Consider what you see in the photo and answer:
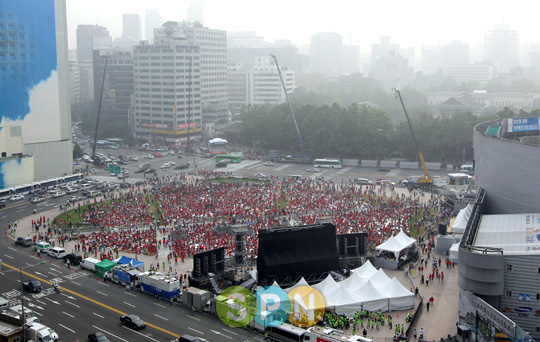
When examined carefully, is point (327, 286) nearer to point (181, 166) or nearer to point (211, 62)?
point (181, 166)

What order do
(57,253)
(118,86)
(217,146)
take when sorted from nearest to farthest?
(57,253), (217,146), (118,86)

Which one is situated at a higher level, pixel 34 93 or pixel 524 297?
pixel 34 93

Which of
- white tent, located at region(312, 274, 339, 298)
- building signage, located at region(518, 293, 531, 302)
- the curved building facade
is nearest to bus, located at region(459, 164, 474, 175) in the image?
the curved building facade

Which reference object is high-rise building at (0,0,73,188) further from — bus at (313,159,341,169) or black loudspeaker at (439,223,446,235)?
black loudspeaker at (439,223,446,235)

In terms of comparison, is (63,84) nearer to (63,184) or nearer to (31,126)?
(31,126)

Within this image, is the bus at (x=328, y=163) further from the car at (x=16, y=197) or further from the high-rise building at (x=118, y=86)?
the high-rise building at (x=118, y=86)

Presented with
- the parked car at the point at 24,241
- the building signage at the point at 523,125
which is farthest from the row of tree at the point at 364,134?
the parked car at the point at 24,241

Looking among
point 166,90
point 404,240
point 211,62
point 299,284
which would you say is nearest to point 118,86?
point 166,90
